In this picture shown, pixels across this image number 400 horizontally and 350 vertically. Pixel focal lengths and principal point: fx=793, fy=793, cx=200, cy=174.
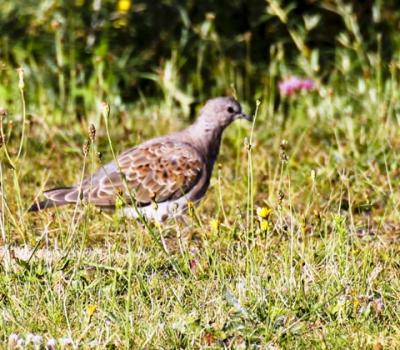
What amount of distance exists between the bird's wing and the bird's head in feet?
1.34

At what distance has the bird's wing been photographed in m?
5.04

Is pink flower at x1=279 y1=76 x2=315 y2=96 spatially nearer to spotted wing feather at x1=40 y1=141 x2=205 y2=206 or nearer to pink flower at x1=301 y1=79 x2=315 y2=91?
pink flower at x1=301 y1=79 x2=315 y2=91

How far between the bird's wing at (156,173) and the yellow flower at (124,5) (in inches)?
90.3

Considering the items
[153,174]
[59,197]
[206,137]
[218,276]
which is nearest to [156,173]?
[153,174]

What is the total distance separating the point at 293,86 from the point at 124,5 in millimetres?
1675

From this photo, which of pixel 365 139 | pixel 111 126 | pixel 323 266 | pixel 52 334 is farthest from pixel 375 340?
pixel 111 126

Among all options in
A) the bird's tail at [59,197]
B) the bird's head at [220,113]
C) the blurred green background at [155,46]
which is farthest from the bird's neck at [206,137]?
the blurred green background at [155,46]

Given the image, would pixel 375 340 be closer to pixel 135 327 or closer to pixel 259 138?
pixel 135 327

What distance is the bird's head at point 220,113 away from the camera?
5555 mm

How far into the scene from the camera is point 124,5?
709cm

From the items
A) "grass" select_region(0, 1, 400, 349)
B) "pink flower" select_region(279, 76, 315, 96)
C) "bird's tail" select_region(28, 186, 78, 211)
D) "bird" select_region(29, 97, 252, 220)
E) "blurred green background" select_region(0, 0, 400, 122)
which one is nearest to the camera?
"grass" select_region(0, 1, 400, 349)

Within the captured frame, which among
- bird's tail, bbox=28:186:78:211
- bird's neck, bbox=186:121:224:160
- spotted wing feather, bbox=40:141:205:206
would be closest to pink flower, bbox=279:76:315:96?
bird's neck, bbox=186:121:224:160

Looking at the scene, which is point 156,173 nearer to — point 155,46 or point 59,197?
point 59,197

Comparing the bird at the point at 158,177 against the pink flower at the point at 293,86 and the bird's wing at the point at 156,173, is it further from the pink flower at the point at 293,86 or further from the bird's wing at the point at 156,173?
the pink flower at the point at 293,86
